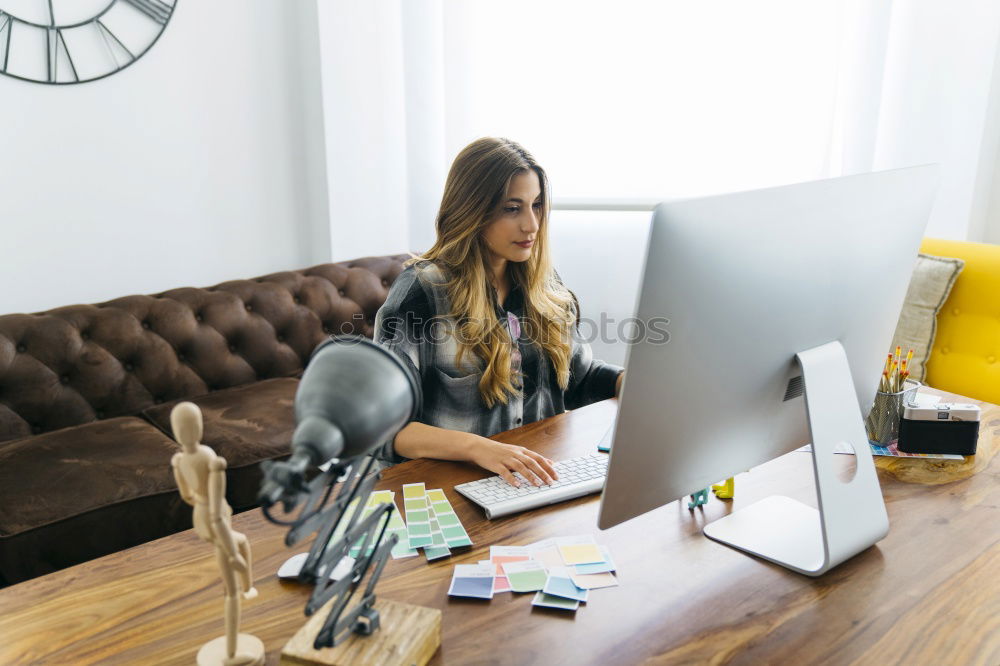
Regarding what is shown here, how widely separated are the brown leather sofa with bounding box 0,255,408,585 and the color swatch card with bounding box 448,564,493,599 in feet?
4.35

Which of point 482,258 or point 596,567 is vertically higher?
point 482,258

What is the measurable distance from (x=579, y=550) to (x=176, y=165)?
8.21 ft

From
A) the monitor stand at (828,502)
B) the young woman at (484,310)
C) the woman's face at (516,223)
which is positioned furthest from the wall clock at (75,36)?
the monitor stand at (828,502)

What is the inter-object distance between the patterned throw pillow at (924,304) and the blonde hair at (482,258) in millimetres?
1293

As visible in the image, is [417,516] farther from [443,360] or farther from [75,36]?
[75,36]

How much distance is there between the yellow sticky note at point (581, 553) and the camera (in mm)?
1062

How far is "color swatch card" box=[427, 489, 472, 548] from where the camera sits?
111cm

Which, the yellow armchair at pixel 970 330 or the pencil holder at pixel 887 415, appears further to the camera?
the yellow armchair at pixel 970 330

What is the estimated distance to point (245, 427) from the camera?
2369 mm

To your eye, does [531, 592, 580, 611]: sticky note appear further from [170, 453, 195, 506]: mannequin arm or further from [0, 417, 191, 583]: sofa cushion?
[0, 417, 191, 583]: sofa cushion

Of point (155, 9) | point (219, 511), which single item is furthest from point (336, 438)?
point (155, 9)

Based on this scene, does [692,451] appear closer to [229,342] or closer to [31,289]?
[229,342]

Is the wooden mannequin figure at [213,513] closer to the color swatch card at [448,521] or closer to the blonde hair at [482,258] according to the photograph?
the color swatch card at [448,521]

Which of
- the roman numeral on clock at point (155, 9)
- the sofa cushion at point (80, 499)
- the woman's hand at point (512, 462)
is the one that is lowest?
the sofa cushion at point (80, 499)
